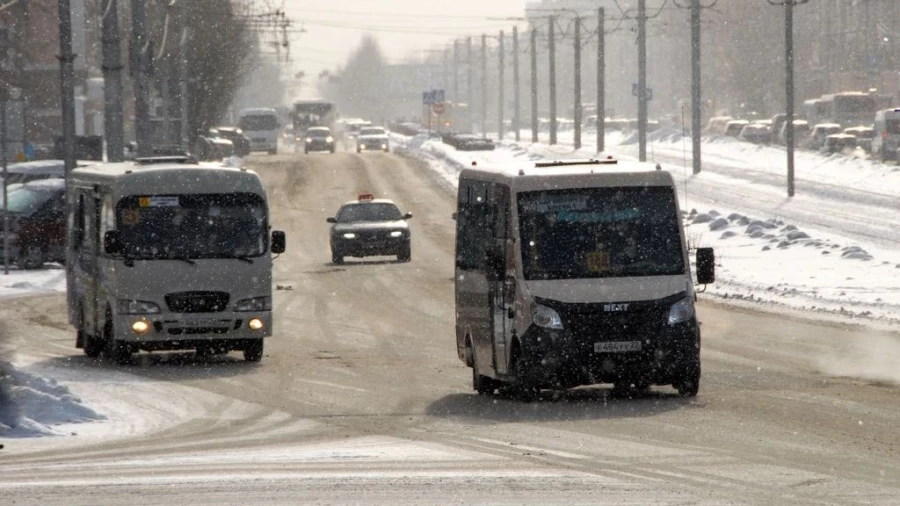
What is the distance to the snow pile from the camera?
13969 millimetres

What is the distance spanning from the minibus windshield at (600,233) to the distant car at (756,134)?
78719 millimetres

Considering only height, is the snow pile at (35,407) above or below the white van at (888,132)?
below

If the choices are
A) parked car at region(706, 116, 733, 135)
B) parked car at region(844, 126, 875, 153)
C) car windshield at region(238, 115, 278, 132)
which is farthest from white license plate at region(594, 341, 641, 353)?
parked car at region(706, 116, 733, 135)

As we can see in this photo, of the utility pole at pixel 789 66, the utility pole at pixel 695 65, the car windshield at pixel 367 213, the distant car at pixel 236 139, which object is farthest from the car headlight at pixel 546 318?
the distant car at pixel 236 139

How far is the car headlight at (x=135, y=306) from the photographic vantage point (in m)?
21.0

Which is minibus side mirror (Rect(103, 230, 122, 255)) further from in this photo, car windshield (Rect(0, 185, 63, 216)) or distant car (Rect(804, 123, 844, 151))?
distant car (Rect(804, 123, 844, 151))

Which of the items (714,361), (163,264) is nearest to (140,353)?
(163,264)

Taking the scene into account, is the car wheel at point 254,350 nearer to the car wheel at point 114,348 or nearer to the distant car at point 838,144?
the car wheel at point 114,348

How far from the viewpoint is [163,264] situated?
2119cm

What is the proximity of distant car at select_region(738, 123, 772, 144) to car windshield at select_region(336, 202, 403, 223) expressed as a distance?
53219mm

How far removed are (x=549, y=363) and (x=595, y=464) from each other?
397cm

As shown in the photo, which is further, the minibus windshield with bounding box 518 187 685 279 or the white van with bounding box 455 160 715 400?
the minibus windshield with bounding box 518 187 685 279

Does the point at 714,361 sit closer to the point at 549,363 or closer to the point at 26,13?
the point at 549,363

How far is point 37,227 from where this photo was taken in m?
37.8
